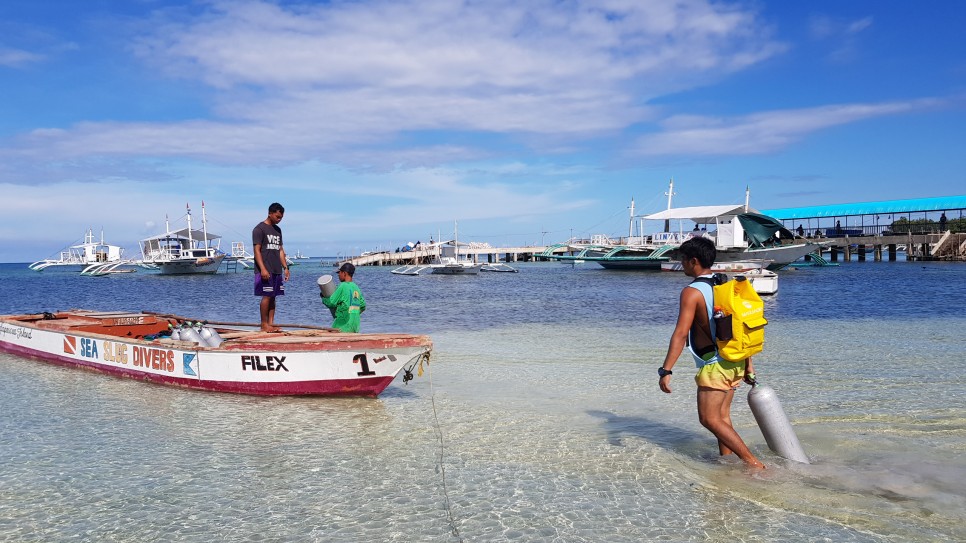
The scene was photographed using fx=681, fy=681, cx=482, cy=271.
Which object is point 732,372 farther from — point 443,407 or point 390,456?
point 443,407

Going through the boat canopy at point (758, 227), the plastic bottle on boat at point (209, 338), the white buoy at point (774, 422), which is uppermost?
the boat canopy at point (758, 227)

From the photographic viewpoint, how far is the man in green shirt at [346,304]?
9477mm

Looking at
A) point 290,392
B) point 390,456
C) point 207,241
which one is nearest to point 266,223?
point 290,392

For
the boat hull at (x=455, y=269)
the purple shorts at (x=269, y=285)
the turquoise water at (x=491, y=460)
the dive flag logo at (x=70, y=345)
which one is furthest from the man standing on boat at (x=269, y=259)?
the boat hull at (x=455, y=269)

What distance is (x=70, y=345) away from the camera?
11.7 meters

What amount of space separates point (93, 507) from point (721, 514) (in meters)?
4.74

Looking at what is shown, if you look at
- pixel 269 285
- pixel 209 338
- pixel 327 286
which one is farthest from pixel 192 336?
pixel 327 286

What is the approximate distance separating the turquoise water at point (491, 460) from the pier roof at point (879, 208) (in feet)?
245

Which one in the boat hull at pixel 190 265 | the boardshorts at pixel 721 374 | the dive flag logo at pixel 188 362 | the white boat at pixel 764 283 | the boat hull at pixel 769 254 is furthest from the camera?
the boat hull at pixel 190 265

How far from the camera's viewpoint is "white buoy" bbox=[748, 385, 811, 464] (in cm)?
578

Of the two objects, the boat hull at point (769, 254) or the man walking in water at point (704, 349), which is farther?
the boat hull at point (769, 254)

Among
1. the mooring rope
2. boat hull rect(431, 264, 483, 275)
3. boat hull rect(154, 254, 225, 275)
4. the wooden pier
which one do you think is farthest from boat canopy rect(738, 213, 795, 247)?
boat hull rect(154, 254, 225, 275)

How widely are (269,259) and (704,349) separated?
6197 millimetres

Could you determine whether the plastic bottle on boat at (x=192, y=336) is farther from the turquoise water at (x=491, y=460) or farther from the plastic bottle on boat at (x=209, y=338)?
the turquoise water at (x=491, y=460)
